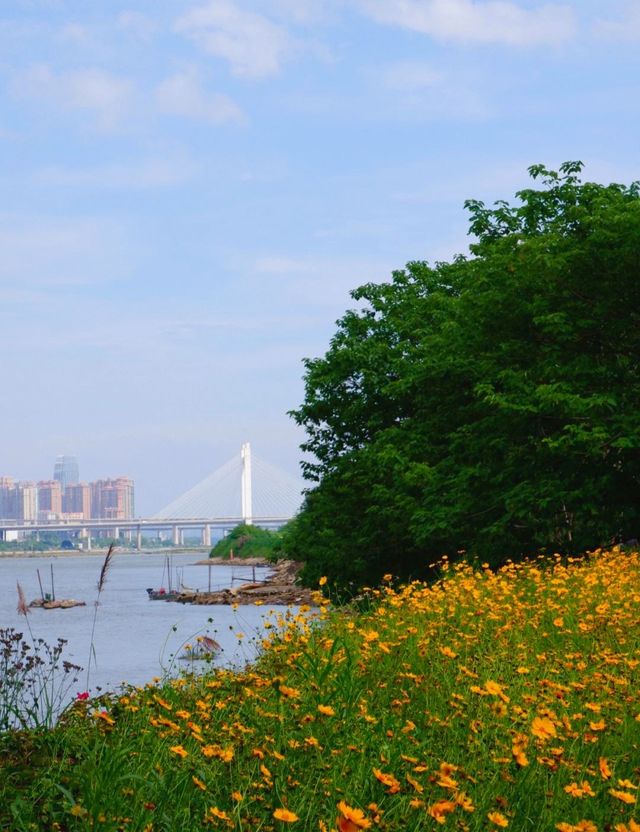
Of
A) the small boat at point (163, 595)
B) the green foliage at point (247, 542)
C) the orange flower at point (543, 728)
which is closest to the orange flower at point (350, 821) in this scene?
the orange flower at point (543, 728)

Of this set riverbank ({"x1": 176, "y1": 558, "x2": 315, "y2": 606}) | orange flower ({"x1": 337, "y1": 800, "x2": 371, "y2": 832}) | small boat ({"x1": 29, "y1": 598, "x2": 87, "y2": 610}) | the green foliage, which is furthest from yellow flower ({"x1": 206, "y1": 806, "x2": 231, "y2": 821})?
the green foliage

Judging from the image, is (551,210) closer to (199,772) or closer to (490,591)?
(490,591)

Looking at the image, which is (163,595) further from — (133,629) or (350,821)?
(350,821)

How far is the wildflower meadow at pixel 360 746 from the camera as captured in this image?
4867 millimetres

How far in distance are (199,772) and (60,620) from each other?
48.8 meters

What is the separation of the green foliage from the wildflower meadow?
11999 cm

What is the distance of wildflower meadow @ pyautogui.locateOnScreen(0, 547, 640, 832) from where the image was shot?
4.87m

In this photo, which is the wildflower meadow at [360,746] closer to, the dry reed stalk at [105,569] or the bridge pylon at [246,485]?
the dry reed stalk at [105,569]

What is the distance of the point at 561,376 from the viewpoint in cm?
2136

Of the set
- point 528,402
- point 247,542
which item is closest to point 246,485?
point 247,542

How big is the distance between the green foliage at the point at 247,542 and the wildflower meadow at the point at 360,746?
120 m

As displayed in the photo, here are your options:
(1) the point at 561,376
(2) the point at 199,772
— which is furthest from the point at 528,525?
(2) the point at 199,772

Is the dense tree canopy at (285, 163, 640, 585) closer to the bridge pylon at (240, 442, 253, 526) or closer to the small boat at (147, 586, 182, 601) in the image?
the small boat at (147, 586, 182, 601)

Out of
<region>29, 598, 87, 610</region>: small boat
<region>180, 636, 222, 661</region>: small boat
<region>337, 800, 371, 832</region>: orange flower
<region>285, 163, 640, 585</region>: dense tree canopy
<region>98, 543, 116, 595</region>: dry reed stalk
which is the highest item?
<region>285, 163, 640, 585</region>: dense tree canopy
